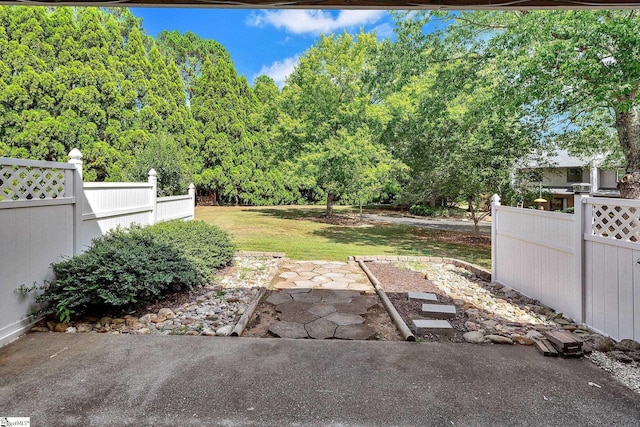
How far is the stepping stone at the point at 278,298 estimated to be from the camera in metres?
4.52

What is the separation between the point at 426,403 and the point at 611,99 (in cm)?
602

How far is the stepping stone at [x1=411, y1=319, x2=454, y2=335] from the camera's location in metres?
3.42

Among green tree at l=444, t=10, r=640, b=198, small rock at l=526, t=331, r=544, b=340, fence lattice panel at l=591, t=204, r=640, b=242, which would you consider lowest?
small rock at l=526, t=331, r=544, b=340

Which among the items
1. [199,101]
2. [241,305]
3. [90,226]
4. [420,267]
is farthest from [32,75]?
[420,267]

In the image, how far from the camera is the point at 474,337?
3305 millimetres

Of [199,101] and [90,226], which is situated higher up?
[199,101]

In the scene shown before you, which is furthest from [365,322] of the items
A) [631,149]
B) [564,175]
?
[564,175]

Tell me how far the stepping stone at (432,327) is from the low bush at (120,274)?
9.48 feet

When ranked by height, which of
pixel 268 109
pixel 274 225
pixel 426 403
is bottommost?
pixel 426 403

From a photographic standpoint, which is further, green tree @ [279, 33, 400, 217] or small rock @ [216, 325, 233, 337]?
green tree @ [279, 33, 400, 217]

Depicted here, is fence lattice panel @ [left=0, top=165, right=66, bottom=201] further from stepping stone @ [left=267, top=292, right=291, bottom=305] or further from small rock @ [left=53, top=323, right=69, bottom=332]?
stepping stone @ [left=267, top=292, right=291, bottom=305]

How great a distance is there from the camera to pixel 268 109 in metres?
15.9

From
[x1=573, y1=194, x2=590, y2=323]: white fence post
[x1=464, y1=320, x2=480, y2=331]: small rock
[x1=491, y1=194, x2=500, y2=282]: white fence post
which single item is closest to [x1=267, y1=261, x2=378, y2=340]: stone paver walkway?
[x1=464, y1=320, x2=480, y2=331]: small rock

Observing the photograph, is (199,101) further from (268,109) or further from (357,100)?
(357,100)
